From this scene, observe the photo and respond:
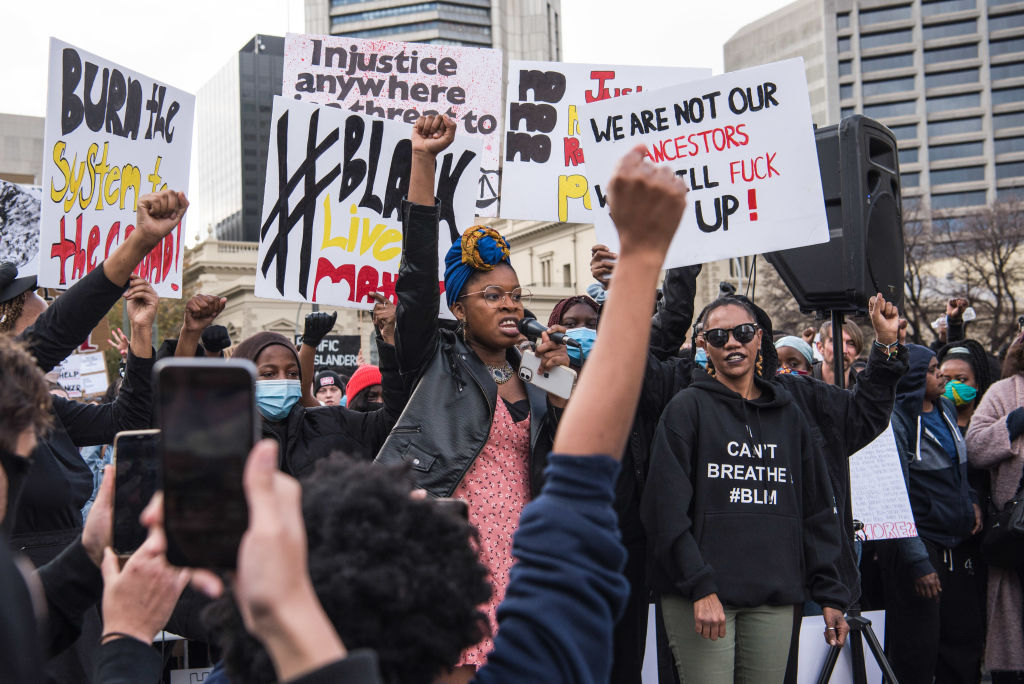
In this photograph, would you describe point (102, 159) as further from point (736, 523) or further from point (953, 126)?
point (953, 126)

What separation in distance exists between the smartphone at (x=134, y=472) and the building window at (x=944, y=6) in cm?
10371

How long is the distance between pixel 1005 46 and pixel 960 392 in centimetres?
9730

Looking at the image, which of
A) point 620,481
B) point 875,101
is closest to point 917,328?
point 620,481

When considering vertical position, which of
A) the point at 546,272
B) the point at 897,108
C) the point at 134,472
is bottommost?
the point at 134,472

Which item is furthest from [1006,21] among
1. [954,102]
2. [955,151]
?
[955,151]

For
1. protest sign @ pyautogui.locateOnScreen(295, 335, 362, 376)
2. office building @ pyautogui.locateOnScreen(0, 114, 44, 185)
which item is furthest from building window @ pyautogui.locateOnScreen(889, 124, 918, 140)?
protest sign @ pyautogui.locateOnScreen(295, 335, 362, 376)

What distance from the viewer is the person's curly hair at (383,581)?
48.6 inches

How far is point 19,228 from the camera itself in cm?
541

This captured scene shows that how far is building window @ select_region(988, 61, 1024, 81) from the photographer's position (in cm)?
9119

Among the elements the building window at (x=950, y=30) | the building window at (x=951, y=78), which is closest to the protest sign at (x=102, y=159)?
the building window at (x=951, y=78)

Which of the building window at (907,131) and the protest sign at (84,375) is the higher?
the building window at (907,131)

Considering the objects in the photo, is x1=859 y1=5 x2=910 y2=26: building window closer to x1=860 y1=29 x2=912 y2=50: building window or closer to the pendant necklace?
x1=860 y1=29 x2=912 y2=50: building window

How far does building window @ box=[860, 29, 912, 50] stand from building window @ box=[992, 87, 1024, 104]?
9.21 m

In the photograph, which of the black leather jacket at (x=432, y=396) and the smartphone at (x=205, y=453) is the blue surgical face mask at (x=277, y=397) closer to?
the black leather jacket at (x=432, y=396)
